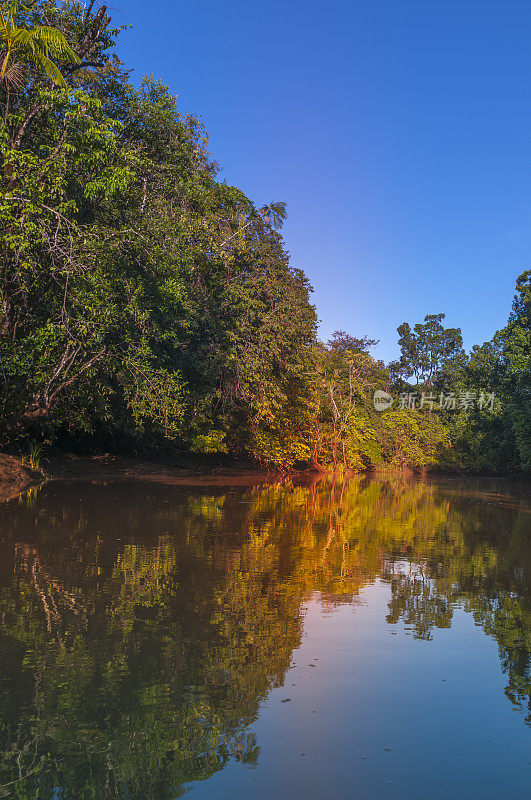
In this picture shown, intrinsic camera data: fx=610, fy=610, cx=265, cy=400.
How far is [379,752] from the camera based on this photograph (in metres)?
3.29

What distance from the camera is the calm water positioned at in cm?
304

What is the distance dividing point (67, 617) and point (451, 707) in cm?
323

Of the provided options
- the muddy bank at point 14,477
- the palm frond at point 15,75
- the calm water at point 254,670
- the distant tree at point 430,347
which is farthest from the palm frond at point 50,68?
the distant tree at point 430,347

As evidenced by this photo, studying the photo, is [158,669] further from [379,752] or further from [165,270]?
[165,270]

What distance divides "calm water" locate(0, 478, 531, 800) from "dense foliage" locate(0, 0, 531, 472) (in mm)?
7288

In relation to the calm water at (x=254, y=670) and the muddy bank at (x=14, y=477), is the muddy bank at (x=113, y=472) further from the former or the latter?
the calm water at (x=254, y=670)

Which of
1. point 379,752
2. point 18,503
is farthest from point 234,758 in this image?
point 18,503

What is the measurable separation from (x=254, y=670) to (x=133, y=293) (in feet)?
46.8

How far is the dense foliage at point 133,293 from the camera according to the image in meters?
14.3

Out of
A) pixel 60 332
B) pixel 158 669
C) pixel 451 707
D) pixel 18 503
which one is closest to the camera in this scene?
pixel 451 707

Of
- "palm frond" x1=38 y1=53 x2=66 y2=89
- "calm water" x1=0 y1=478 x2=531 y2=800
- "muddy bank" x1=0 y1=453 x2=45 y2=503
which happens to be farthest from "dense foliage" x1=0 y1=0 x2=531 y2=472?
"calm water" x1=0 y1=478 x2=531 y2=800

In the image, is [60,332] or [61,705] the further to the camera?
[60,332]

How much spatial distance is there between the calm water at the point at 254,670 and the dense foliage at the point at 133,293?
729cm

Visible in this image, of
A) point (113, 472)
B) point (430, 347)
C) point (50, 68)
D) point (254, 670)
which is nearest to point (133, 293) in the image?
point (50, 68)
